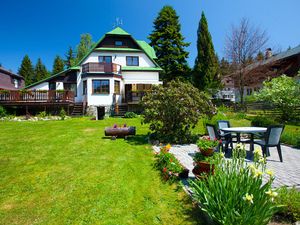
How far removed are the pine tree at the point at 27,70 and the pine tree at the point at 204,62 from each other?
166ft

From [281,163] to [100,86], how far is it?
755 inches

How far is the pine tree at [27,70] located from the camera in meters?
57.8

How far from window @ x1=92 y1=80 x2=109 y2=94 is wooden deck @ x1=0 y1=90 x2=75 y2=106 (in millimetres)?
2872

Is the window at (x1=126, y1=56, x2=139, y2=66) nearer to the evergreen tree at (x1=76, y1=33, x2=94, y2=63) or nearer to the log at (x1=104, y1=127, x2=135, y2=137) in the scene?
the log at (x1=104, y1=127, x2=135, y2=137)

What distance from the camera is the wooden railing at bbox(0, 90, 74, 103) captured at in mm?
18000

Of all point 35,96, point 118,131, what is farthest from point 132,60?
point 118,131

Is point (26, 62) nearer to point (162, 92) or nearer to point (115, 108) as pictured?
point (115, 108)

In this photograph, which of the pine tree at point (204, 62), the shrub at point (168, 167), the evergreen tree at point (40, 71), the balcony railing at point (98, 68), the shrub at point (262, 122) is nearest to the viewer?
the shrub at point (168, 167)

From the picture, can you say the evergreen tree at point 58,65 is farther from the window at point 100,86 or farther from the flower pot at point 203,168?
the flower pot at point 203,168

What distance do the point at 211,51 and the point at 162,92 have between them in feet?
86.6

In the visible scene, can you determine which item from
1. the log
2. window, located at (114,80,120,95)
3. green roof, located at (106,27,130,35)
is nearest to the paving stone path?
the log

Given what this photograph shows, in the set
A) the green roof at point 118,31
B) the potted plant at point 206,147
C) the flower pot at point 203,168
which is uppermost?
the green roof at point 118,31

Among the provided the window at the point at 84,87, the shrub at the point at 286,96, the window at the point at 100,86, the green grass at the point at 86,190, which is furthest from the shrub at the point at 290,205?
the window at the point at 84,87

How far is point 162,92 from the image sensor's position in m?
9.42
